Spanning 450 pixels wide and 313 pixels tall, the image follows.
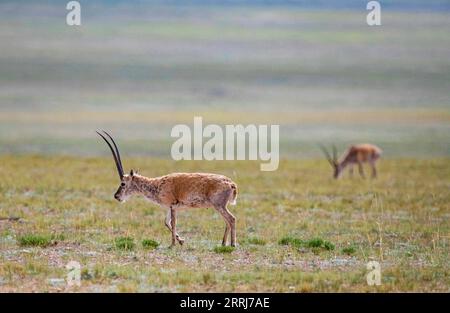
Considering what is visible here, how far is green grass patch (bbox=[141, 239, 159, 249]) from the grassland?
3 centimetres

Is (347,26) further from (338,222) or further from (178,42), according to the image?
(338,222)

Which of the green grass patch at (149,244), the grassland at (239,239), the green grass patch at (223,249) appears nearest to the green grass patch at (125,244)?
the grassland at (239,239)

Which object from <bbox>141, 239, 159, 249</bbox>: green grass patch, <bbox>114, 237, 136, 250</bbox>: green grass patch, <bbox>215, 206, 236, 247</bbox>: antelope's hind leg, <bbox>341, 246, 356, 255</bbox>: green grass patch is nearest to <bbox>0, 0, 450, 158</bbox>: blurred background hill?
<bbox>114, 237, 136, 250</bbox>: green grass patch

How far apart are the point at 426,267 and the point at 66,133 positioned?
59279mm

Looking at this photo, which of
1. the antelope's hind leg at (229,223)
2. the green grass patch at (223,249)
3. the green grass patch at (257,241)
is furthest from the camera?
the green grass patch at (257,241)

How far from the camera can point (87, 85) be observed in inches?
3932

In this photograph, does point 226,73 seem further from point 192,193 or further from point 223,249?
point 223,249

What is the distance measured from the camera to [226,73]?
10650 centimetres

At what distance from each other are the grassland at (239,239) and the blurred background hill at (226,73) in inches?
1209

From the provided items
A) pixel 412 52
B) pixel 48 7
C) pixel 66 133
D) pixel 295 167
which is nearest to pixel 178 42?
pixel 48 7

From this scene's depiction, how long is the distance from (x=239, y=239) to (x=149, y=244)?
5.81ft

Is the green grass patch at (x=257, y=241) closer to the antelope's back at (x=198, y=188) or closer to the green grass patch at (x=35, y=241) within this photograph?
the antelope's back at (x=198, y=188)

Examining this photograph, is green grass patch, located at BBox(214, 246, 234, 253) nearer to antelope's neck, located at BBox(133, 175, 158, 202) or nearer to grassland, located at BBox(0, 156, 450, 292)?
grassland, located at BBox(0, 156, 450, 292)

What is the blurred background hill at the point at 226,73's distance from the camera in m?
75.1
